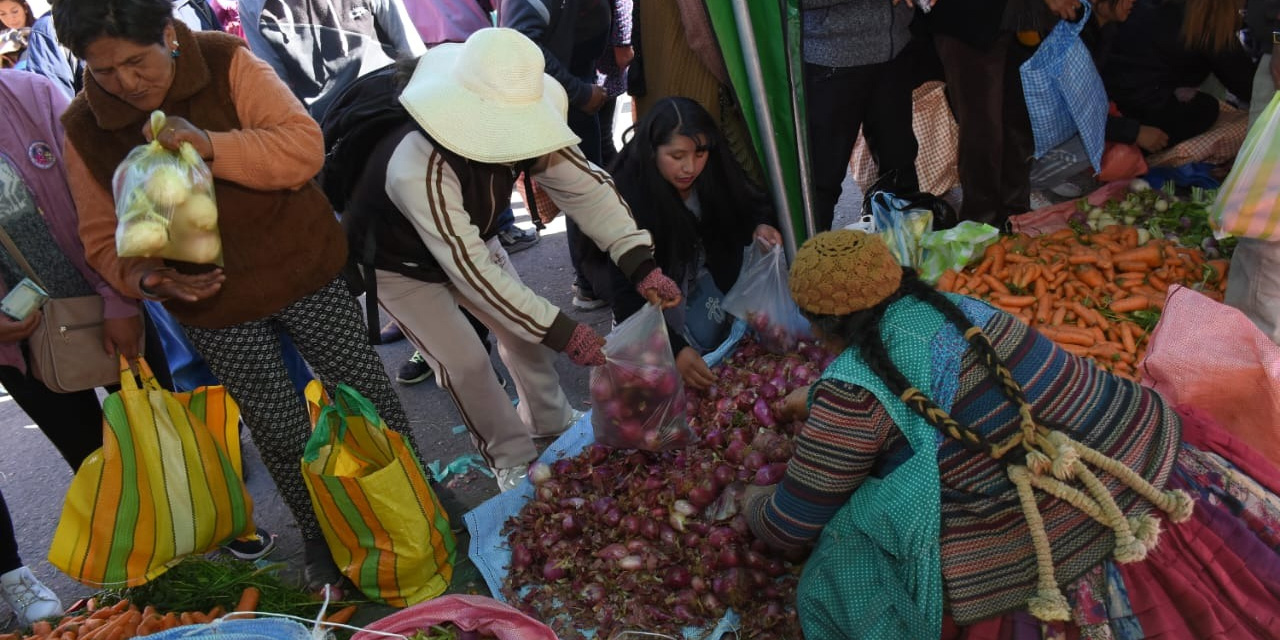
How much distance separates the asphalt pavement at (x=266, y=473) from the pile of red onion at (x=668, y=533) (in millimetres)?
281

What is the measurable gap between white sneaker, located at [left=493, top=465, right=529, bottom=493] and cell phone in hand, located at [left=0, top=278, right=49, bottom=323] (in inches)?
51.9

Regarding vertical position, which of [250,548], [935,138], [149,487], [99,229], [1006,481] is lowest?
[250,548]

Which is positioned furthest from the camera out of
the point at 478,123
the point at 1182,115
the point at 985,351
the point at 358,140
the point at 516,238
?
the point at 516,238

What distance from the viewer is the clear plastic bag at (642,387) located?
2.42m

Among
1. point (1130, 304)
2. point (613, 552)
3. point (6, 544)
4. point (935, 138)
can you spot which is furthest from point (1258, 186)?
point (6, 544)

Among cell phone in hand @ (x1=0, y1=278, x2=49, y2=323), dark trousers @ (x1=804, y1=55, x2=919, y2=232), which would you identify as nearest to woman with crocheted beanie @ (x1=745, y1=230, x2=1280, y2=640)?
dark trousers @ (x1=804, y1=55, x2=919, y2=232)

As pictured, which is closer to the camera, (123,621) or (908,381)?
(908,381)

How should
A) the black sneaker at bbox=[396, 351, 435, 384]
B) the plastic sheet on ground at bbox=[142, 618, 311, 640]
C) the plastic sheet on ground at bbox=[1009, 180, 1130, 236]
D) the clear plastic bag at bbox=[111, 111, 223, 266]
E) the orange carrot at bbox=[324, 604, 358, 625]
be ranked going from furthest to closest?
the black sneaker at bbox=[396, 351, 435, 384] → the plastic sheet on ground at bbox=[1009, 180, 1130, 236] → the orange carrot at bbox=[324, 604, 358, 625] → the plastic sheet on ground at bbox=[142, 618, 311, 640] → the clear plastic bag at bbox=[111, 111, 223, 266]

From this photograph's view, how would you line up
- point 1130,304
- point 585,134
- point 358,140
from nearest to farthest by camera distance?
point 358,140, point 1130,304, point 585,134

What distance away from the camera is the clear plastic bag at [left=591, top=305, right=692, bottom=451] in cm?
242

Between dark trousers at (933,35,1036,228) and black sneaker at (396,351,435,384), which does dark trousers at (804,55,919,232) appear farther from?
black sneaker at (396,351,435,384)

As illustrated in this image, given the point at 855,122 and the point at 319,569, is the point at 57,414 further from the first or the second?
the point at 855,122

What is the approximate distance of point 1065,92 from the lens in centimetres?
323

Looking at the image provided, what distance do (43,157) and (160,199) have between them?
67 cm
